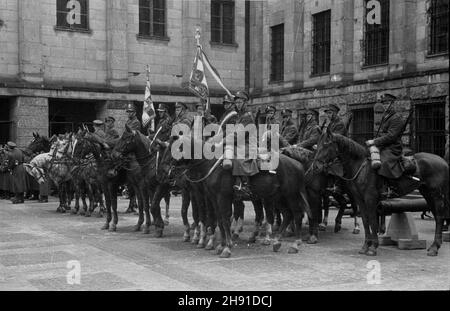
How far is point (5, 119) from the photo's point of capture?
89.0 ft

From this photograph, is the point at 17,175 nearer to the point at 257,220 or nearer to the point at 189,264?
the point at 257,220

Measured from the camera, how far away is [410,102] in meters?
20.8

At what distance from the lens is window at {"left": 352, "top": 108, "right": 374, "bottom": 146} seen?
23078mm

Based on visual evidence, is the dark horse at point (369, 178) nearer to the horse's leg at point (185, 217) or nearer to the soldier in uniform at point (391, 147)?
the soldier in uniform at point (391, 147)

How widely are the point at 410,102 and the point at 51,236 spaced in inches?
527

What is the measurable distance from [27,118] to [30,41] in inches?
133

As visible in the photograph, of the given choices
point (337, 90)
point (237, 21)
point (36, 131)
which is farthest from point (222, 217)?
point (237, 21)

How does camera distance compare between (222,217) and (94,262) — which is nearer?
(94,262)

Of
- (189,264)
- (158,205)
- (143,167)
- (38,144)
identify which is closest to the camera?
(189,264)

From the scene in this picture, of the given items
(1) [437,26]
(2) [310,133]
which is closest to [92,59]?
(1) [437,26]

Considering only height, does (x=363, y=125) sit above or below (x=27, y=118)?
below

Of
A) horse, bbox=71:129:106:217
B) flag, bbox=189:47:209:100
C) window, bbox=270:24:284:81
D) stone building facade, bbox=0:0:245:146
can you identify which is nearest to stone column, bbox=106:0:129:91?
stone building facade, bbox=0:0:245:146

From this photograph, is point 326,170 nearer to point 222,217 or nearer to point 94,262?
point 222,217

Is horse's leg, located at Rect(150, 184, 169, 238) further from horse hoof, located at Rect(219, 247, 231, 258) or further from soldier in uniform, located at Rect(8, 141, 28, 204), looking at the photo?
soldier in uniform, located at Rect(8, 141, 28, 204)
